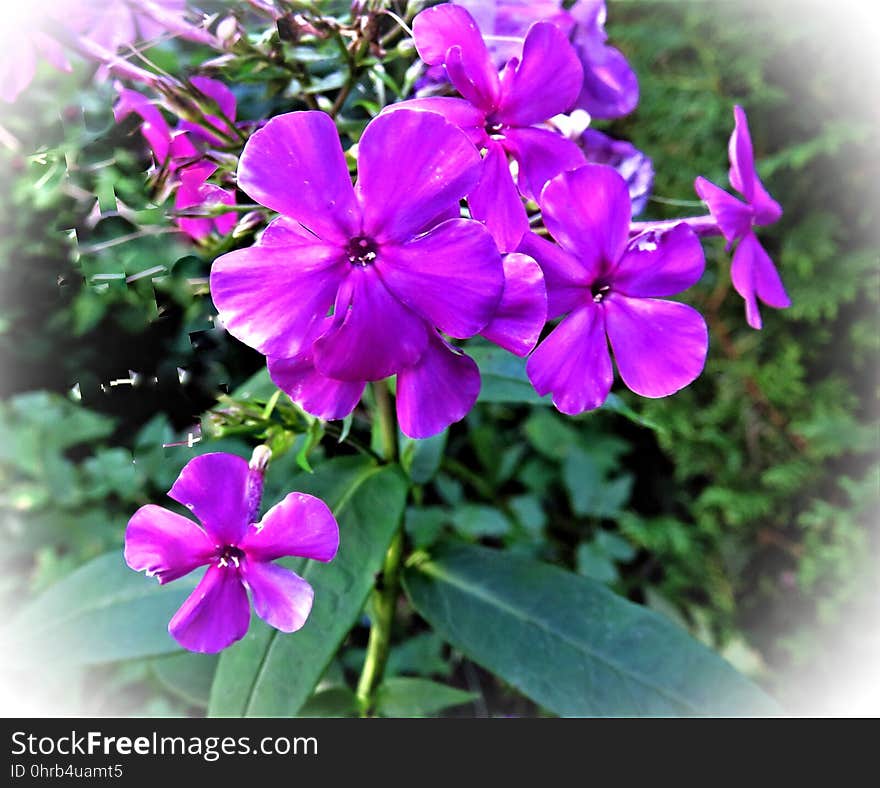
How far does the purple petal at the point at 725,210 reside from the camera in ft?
1.72

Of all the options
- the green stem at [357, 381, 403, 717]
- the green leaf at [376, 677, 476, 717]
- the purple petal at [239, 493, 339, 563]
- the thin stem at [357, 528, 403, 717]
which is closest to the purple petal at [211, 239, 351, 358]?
the purple petal at [239, 493, 339, 563]

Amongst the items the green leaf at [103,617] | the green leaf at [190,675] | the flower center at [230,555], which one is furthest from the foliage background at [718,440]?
the flower center at [230,555]

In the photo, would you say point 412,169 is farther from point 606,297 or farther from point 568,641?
point 568,641

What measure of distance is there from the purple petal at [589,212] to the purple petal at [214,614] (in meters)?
0.30

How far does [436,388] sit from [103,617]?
1.69ft

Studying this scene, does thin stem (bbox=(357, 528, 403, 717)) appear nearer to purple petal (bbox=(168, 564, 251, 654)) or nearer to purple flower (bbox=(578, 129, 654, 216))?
purple petal (bbox=(168, 564, 251, 654))

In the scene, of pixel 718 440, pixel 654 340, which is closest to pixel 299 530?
pixel 654 340

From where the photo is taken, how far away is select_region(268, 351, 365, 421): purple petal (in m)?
0.44

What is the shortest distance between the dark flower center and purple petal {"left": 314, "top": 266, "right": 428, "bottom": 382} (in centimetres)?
13

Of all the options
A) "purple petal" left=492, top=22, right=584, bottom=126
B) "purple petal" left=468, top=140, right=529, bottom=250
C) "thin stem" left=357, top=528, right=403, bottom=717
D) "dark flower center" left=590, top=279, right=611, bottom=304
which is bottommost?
"thin stem" left=357, top=528, right=403, bottom=717

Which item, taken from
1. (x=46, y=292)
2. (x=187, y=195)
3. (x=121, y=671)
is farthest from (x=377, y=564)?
(x=46, y=292)

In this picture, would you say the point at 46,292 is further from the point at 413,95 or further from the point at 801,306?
the point at 801,306

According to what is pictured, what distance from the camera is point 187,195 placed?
0.52m
